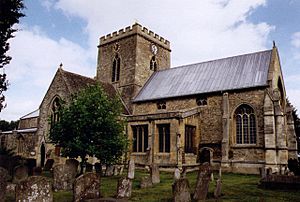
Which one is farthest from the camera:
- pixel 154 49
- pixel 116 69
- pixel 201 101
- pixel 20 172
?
pixel 154 49

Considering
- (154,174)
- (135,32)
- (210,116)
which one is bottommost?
(154,174)

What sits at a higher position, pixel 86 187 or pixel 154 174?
pixel 86 187

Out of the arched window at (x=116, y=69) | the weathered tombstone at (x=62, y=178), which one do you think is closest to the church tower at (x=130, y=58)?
the arched window at (x=116, y=69)

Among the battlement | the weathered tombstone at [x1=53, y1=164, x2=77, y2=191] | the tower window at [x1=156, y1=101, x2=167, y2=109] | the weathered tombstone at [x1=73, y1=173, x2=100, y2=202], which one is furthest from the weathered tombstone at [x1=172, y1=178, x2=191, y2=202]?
the battlement

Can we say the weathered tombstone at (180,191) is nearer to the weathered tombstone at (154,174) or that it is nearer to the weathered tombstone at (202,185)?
the weathered tombstone at (202,185)

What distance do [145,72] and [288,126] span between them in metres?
16.5

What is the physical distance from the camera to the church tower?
3250 cm

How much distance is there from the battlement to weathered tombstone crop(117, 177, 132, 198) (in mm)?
25174

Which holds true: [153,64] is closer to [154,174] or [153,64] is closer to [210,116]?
[210,116]

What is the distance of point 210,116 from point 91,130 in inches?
458

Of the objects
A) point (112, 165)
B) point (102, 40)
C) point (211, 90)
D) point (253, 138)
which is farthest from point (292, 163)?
point (102, 40)

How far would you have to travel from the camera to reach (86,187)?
951cm

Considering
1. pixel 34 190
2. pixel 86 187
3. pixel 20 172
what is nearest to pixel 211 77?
pixel 20 172

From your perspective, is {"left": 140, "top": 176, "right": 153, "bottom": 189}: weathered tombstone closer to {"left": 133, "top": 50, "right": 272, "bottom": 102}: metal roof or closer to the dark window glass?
the dark window glass
